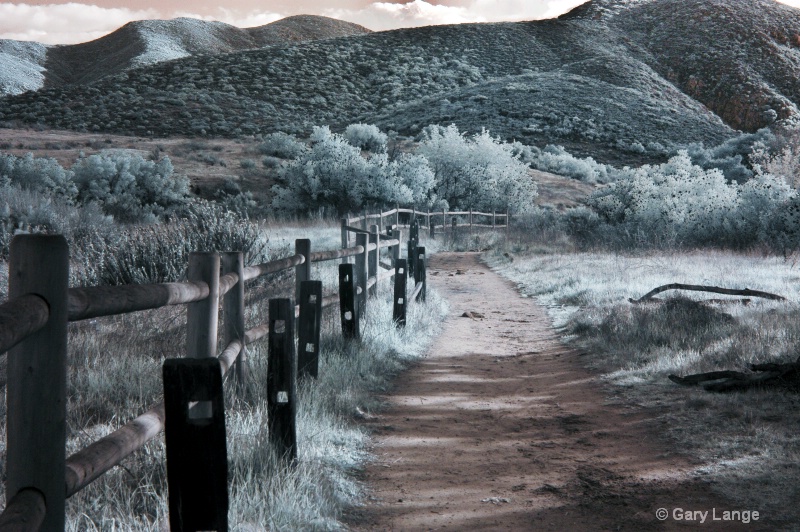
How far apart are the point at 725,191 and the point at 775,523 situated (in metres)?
21.1

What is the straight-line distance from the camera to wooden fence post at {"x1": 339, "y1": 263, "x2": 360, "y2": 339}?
756 centimetres

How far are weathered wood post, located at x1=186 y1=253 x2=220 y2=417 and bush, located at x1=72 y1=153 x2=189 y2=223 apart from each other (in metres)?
19.5

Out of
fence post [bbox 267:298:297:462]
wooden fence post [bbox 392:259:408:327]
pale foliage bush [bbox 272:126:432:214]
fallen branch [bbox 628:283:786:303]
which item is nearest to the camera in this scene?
fence post [bbox 267:298:297:462]

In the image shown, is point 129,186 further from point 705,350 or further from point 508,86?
point 508,86

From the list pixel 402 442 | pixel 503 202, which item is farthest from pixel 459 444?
pixel 503 202

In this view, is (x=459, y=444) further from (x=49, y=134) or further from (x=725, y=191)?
(x=49, y=134)

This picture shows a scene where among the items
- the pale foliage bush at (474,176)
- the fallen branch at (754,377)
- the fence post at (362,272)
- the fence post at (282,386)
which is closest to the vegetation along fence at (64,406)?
the fence post at (282,386)

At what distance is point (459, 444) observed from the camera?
17.2ft

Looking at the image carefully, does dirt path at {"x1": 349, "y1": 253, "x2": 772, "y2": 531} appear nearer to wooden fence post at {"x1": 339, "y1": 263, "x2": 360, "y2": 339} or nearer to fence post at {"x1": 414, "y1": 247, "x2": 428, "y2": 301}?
wooden fence post at {"x1": 339, "y1": 263, "x2": 360, "y2": 339}

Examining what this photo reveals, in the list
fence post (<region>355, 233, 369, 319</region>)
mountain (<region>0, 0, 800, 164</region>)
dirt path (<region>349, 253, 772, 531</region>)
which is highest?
mountain (<region>0, 0, 800, 164</region>)

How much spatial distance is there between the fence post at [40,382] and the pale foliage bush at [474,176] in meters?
35.1

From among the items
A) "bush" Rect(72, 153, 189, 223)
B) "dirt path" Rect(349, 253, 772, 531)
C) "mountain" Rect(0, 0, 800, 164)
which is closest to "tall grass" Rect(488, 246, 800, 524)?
"dirt path" Rect(349, 253, 772, 531)

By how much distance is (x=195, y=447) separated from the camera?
8.52 feet

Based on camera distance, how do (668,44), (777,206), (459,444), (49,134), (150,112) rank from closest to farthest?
1. (459,444)
2. (777,206)
3. (49,134)
4. (150,112)
5. (668,44)
